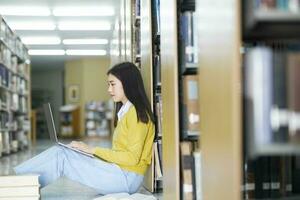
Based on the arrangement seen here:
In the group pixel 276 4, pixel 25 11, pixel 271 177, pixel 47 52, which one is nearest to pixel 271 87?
pixel 276 4

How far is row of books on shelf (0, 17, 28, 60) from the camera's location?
737cm

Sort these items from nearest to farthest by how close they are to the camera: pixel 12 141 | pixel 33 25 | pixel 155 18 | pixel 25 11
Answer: pixel 155 18 < pixel 12 141 < pixel 25 11 < pixel 33 25

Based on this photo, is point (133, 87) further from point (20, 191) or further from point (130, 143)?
point (20, 191)

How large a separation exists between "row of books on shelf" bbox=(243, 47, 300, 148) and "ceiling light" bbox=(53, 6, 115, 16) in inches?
316

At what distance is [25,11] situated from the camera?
919 cm

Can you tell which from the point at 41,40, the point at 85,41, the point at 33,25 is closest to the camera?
the point at 33,25

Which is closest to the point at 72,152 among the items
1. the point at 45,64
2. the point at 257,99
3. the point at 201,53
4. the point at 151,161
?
the point at 151,161

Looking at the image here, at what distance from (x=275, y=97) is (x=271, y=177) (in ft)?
2.43

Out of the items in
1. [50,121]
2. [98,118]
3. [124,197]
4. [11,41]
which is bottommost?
[98,118]

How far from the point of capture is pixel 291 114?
113 centimetres

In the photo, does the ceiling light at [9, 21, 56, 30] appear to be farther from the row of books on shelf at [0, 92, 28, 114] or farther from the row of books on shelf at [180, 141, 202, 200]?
the row of books on shelf at [180, 141, 202, 200]

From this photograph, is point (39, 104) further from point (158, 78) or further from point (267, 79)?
point (267, 79)

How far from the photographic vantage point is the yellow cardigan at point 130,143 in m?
2.96

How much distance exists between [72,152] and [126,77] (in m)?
0.53
